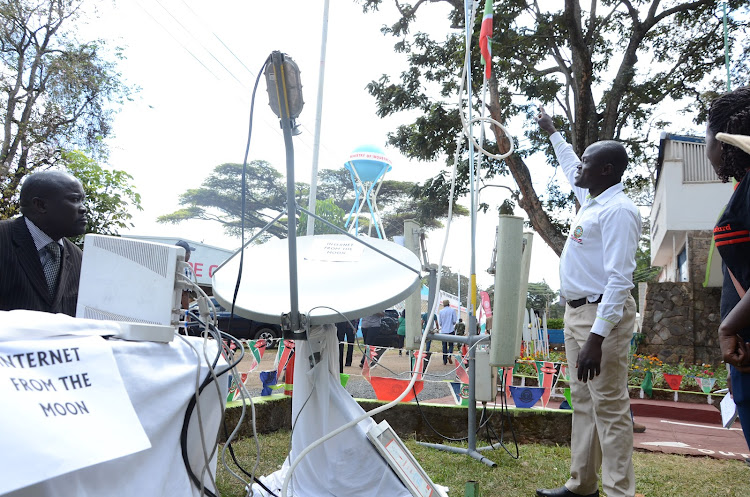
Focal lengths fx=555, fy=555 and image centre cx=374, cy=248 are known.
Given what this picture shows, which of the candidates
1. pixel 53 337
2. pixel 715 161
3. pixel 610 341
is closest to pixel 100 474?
pixel 53 337

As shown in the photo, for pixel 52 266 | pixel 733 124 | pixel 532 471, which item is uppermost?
pixel 733 124

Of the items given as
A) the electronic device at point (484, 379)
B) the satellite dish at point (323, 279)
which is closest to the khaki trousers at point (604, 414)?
the electronic device at point (484, 379)

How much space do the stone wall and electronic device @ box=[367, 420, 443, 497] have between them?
11649 mm

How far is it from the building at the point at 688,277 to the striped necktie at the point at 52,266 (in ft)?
36.8

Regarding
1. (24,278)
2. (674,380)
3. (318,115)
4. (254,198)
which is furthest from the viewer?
(254,198)

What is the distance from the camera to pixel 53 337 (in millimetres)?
1235

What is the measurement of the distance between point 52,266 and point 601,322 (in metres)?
2.34

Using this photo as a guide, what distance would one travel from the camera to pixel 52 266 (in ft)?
7.59

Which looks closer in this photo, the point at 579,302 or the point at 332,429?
the point at 332,429

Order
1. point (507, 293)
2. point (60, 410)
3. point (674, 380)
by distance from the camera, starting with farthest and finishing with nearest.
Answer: point (674, 380), point (507, 293), point (60, 410)

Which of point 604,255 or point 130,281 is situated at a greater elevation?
point 604,255

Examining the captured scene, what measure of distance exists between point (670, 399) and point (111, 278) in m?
7.35

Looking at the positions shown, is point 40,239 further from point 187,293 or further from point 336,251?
point 336,251

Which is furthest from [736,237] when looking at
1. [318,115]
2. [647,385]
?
[647,385]
